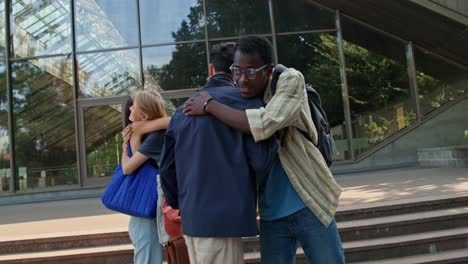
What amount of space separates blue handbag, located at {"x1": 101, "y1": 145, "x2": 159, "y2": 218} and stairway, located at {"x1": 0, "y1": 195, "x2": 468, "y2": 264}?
1.80 meters

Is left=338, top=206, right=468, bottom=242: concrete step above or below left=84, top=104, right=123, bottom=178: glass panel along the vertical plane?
below

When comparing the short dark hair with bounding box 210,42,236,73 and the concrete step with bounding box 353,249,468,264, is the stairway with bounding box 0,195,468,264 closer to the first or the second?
the concrete step with bounding box 353,249,468,264

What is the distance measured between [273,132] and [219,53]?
0.51 meters

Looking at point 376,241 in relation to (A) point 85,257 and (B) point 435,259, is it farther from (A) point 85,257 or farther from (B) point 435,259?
(A) point 85,257

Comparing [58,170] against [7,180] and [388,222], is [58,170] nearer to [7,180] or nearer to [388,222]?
[7,180]

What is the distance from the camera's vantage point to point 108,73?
1149 cm

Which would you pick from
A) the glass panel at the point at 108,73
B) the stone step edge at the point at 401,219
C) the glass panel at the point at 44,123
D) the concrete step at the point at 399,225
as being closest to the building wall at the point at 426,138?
the glass panel at the point at 108,73

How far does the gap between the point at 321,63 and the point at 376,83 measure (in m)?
1.66

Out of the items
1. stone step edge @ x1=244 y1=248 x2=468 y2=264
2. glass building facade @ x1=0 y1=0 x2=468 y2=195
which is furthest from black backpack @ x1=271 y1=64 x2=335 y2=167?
glass building facade @ x1=0 y1=0 x2=468 y2=195

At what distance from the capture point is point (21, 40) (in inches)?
457

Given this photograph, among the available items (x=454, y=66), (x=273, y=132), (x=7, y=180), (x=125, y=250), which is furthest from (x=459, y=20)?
(x=7, y=180)

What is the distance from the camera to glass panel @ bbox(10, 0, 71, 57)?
11539mm

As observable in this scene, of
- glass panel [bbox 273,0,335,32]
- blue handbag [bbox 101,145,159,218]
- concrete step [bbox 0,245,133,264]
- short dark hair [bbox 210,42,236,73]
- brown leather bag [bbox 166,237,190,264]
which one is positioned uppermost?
glass panel [bbox 273,0,335,32]

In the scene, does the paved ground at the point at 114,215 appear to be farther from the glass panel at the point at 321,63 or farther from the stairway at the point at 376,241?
the glass panel at the point at 321,63
